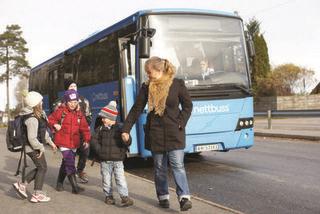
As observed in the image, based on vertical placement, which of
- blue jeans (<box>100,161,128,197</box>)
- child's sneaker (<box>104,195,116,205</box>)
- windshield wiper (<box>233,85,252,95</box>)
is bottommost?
child's sneaker (<box>104,195,116,205</box>)

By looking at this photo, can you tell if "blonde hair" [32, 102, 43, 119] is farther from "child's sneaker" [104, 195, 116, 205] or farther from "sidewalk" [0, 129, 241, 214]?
"child's sneaker" [104, 195, 116, 205]

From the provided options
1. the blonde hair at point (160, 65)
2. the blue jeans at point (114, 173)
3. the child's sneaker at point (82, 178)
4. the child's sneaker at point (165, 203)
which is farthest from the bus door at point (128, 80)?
the blonde hair at point (160, 65)

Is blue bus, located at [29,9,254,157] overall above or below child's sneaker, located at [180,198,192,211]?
above

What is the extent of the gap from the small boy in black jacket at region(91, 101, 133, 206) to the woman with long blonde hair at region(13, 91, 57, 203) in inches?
34.6

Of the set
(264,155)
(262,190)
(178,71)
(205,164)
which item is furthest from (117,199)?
(264,155)

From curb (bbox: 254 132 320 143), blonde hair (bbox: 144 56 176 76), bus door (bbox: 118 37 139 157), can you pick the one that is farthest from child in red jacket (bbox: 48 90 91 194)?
curb (bbox: 254 132 320 143)

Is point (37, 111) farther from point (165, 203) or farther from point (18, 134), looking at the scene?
point (165, 203)

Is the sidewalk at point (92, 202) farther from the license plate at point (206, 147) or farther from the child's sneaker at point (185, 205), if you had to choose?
the license plate at point (206, 147)

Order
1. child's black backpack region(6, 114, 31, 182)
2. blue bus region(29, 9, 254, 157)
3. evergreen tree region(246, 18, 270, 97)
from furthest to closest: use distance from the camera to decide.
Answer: evergreen tree region(246, 18, 270, 97), blue bus region(29, 9, 254, 157), child's black backpack region(6, 114, 31, 182)

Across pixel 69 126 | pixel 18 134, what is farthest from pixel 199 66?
pixel 18 134

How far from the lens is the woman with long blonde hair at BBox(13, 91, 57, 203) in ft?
21.5

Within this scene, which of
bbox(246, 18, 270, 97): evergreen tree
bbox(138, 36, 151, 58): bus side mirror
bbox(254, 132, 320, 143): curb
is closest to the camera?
bbox(138, 36, 151, 58): bus side mirror

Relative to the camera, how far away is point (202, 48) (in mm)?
9758

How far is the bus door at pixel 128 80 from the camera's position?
9.54 meters
